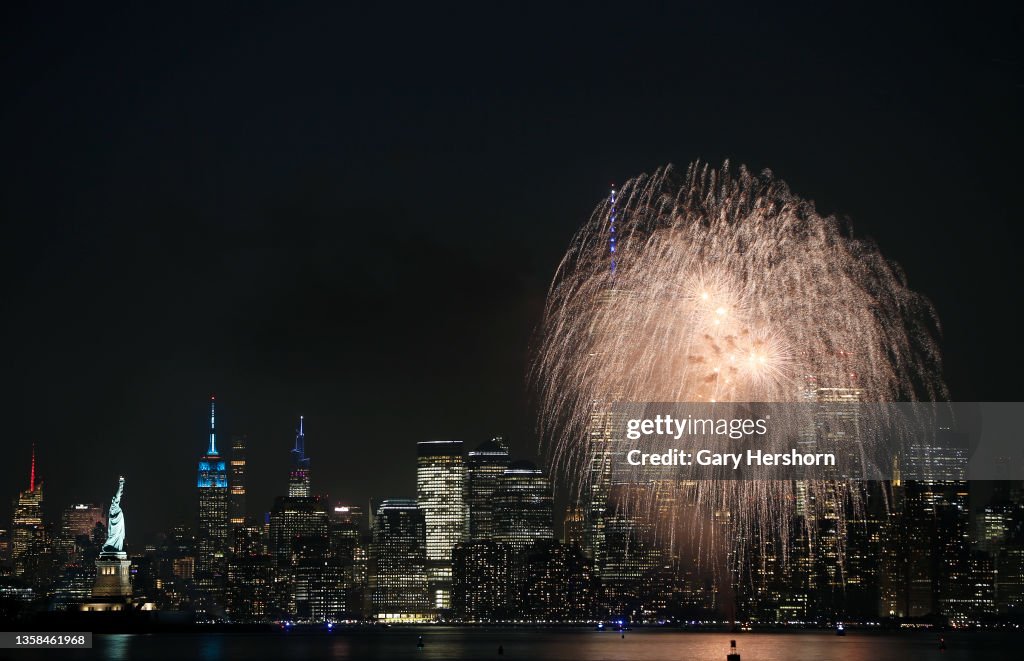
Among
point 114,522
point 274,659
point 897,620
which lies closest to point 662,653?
point 274,659

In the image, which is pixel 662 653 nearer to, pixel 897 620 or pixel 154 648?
pixel 154 648

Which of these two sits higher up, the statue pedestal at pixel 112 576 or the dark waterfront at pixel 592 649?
the statue pedestal at pixel 112 576

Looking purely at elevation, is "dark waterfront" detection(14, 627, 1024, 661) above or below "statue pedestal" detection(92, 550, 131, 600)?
below

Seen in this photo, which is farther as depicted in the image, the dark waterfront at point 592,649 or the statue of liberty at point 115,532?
the statue of liberty at point 115,532

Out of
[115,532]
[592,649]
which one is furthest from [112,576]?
[592,649]

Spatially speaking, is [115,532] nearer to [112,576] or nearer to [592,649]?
[112,576]

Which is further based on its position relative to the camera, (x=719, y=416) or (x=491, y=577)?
(x=491, y=577)

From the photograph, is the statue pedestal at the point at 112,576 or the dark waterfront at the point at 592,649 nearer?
the dark waterfront at the point at 592,649

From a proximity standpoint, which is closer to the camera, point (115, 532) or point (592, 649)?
point (592, 649)
